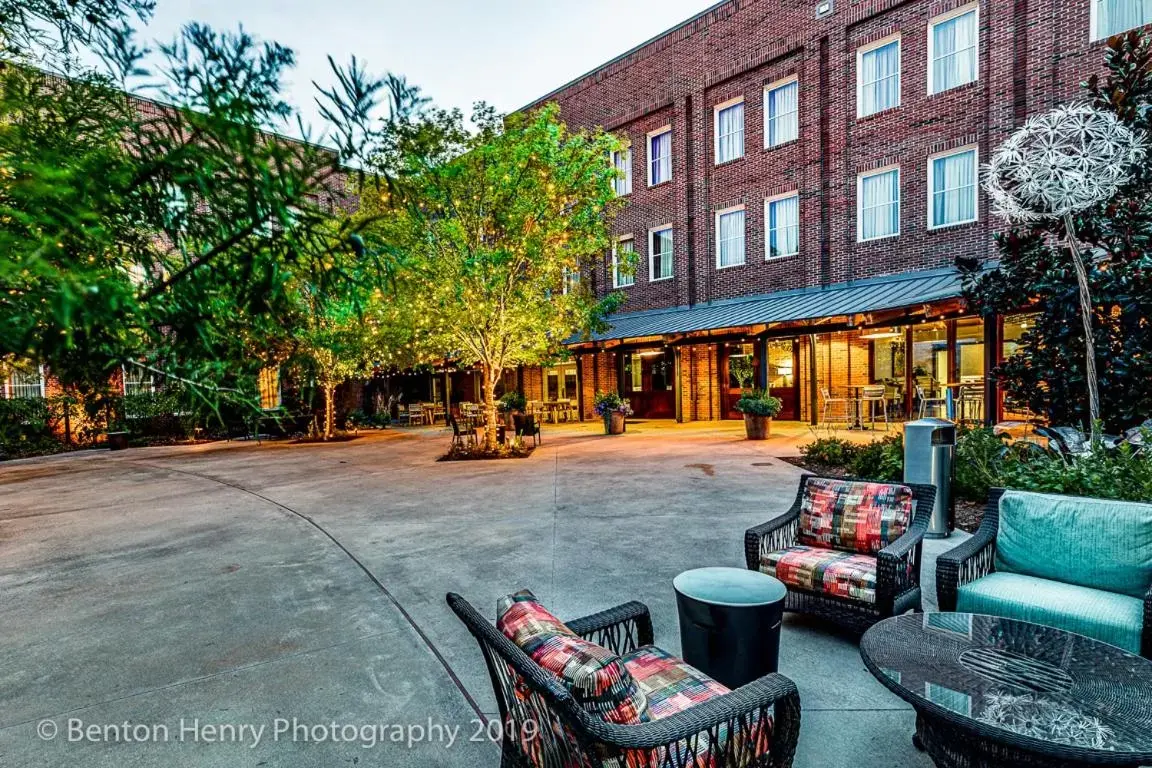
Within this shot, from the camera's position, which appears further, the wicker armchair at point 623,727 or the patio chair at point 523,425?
the patio chair at point 523,425

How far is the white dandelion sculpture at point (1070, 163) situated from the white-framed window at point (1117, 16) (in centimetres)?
759

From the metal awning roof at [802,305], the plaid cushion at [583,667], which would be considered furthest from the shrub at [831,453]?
the plaid cushion at [583,667]

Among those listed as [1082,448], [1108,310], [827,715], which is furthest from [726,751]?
[1108,310]

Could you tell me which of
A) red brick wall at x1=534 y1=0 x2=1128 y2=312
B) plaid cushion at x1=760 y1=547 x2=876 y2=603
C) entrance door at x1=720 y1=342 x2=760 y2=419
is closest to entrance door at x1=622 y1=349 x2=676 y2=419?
entrance door at x1=720 y1=342 x2=760 y2=419

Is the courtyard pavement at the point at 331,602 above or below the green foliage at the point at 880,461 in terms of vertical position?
below

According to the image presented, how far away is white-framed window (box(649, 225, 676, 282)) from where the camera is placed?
1755 centimetres

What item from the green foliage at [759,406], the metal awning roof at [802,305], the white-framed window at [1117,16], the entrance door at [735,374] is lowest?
the green foliage at [759,406]

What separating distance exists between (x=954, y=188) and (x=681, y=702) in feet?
44.9

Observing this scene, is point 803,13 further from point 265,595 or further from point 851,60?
point 265,595

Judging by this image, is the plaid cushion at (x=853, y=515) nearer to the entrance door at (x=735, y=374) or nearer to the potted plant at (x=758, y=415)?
the potted plant at (x=758, y=415)

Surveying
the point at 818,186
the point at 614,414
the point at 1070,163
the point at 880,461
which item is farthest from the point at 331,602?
the point at 818,186

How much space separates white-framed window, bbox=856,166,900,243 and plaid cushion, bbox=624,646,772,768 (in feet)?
44.0

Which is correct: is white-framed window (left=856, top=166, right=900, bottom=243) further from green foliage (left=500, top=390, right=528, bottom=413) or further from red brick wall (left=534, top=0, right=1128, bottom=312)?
green foliage (left=500, top=390, right=528, bottom=413)

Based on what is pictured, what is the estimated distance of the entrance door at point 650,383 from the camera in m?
18.5
